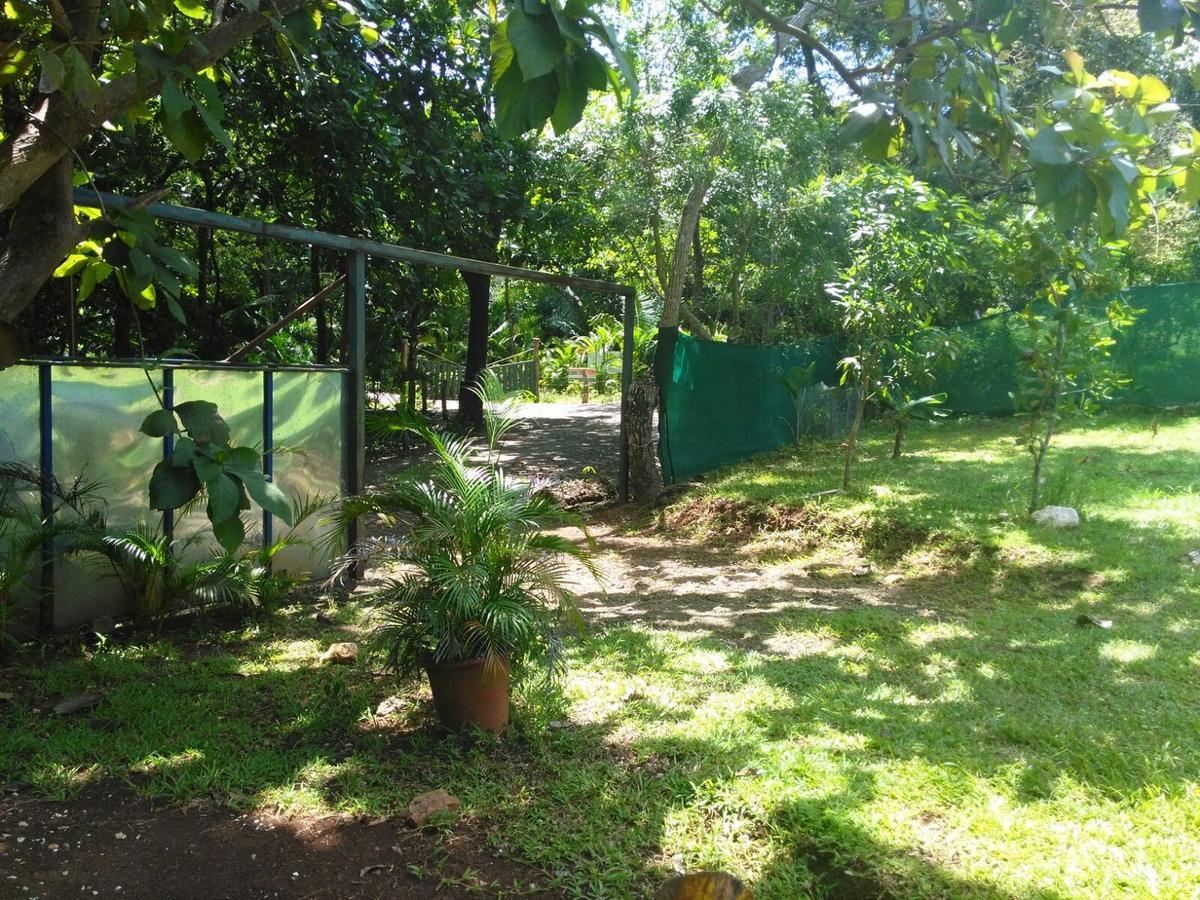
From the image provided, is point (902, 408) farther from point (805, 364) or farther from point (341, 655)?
point (341, 655)

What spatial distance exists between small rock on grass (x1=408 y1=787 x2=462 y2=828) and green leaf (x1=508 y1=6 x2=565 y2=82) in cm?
259

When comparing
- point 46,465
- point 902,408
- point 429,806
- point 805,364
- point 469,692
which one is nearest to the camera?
point 429,806

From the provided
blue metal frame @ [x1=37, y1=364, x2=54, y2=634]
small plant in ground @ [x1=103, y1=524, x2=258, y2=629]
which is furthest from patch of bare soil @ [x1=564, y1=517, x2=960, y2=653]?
blue metal frame @ [x1=37, y1=364, x2=54, y2=634]

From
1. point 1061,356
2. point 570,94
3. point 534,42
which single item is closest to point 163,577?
point 570,94

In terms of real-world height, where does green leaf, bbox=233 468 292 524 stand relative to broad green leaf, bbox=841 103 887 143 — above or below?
below

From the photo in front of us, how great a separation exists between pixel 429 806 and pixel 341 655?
1.94 metres

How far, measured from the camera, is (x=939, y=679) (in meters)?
4.89

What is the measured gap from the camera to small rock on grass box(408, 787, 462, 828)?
3471 mm

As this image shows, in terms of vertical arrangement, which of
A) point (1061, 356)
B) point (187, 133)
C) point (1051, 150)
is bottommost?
point (1061, 356)

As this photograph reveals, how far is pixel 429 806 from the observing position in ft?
11.5

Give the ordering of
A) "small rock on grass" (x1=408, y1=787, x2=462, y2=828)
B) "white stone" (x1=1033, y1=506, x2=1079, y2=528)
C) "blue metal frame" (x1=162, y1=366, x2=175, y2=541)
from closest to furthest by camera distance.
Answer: "small rock on grass" (x1=408, y1=787, x2=462, y2=828), "blue metal frame" (x1=162, y1=366, x2=175, y2=541), "white stone" (x1=1033, y1=506, x2=1079, y2=528)

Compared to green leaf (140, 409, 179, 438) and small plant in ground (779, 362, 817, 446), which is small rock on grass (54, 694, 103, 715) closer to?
green leaf (140, 409, 179, 438)

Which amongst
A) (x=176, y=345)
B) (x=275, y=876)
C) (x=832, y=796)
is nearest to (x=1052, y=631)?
(x=832, y=796)

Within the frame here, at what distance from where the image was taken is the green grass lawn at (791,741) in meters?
3.20
